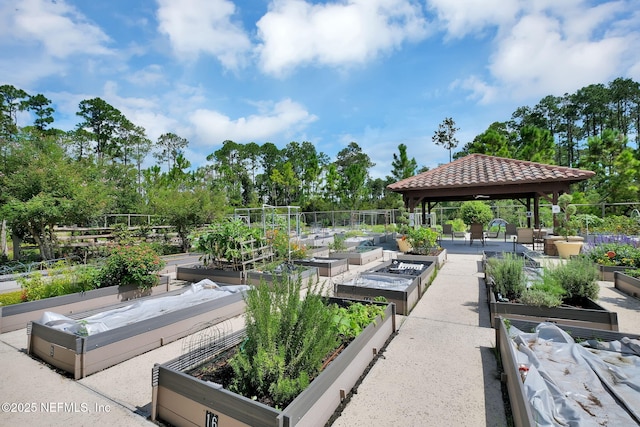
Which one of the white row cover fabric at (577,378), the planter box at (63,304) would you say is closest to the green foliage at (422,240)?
the white row cover fabric at (577,378)

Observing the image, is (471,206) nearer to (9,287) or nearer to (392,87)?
(392,87)

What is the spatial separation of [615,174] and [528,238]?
10.8m

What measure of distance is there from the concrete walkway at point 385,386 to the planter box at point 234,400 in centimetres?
17

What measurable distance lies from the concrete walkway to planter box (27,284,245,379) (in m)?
0.09

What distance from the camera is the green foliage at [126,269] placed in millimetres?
5344

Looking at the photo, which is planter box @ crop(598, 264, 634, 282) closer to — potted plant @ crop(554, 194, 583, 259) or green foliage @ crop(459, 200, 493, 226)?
potted plant @ crop(554, 194, 583, 259)

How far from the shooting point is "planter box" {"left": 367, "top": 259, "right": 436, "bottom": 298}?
611 centimetres

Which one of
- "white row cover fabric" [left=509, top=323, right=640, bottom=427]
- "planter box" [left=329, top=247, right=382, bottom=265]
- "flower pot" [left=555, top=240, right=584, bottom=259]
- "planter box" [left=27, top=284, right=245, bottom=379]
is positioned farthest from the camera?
"planter box" [left=329, top=247, right=382, bottom=265]

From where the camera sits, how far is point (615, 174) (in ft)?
58.1

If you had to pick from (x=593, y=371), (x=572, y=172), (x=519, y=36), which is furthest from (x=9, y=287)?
(x=572, y=172)

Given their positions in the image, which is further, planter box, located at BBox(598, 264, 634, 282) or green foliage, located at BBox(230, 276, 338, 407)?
planter box, located at BBox(598, 264, 634, 282)

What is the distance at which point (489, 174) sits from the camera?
1188 centimetres

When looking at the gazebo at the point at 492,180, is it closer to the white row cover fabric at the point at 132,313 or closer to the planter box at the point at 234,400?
the white row cover fabric at the point at 132,313

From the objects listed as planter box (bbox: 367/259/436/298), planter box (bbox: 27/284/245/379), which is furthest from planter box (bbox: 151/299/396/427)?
planter box (bbox: 367/259/436/298)
